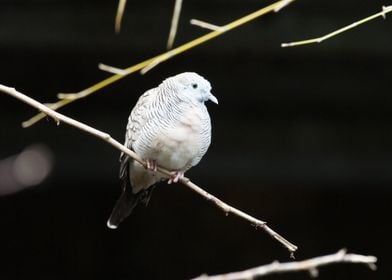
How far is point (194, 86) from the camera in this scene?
7.14 ft

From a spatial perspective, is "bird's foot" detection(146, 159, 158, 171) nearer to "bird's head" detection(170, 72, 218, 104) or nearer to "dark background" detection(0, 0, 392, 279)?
"bird's head" detection(170, 72, 218, 104)

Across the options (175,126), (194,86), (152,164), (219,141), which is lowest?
(219,141)

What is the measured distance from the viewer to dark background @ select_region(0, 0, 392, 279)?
302cm

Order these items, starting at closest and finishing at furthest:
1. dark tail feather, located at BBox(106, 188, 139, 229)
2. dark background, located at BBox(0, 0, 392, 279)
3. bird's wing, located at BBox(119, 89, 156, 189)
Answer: bird's wing, located at BBox(119, 89, 156, 189) < dark tail feather, located at BBox(106, 188, 139, 229) < dark background, located at BBox(0, 0, 392, 279)

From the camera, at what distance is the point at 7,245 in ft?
14.0

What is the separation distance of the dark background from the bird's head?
73cm

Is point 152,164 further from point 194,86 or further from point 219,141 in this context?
point 219,141

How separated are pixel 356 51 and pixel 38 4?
112 centimetres

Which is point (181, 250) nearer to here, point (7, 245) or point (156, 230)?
point (156, 230)

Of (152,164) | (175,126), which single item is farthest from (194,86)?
(152,164)

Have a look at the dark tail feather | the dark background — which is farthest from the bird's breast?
the dark background

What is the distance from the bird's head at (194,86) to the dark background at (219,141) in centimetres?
73

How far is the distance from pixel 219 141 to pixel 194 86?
5.22 feet

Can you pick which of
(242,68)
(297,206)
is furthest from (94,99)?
(297,206)
